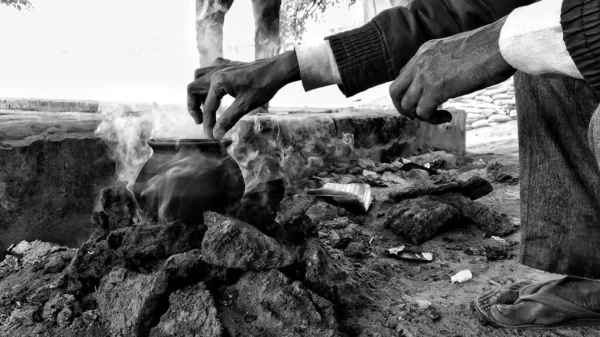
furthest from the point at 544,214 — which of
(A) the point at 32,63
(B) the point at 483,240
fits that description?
(A) the point at 32,63

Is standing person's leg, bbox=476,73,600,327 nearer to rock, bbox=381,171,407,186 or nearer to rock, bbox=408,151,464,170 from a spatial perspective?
rock, bbox=381,171,407,186

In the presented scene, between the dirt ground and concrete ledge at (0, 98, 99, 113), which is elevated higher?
concrete ledge at (0, 98, 99, 113)

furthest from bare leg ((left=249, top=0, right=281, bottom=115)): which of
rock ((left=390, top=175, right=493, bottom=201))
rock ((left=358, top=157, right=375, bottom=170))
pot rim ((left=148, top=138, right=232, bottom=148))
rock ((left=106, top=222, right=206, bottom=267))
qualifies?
rock ((left=106, top=222, right=206, bottom=267))

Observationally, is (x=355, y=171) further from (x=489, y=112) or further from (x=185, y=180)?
(x=489, y=112)

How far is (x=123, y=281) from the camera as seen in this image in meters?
1.95

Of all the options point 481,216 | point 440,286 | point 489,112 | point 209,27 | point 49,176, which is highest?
point 209,27

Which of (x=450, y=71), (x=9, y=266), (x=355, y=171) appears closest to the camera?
(x=450, y=71)

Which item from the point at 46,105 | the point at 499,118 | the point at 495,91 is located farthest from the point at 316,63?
the point at 495,91

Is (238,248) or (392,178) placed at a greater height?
(238,248)

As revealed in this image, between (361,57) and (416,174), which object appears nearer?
(361,57)

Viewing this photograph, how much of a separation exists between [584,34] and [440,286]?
5.27 ft

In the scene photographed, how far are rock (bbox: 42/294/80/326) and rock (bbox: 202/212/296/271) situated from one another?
0.63m

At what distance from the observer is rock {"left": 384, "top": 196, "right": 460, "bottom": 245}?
3.08 meters

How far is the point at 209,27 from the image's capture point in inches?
191
